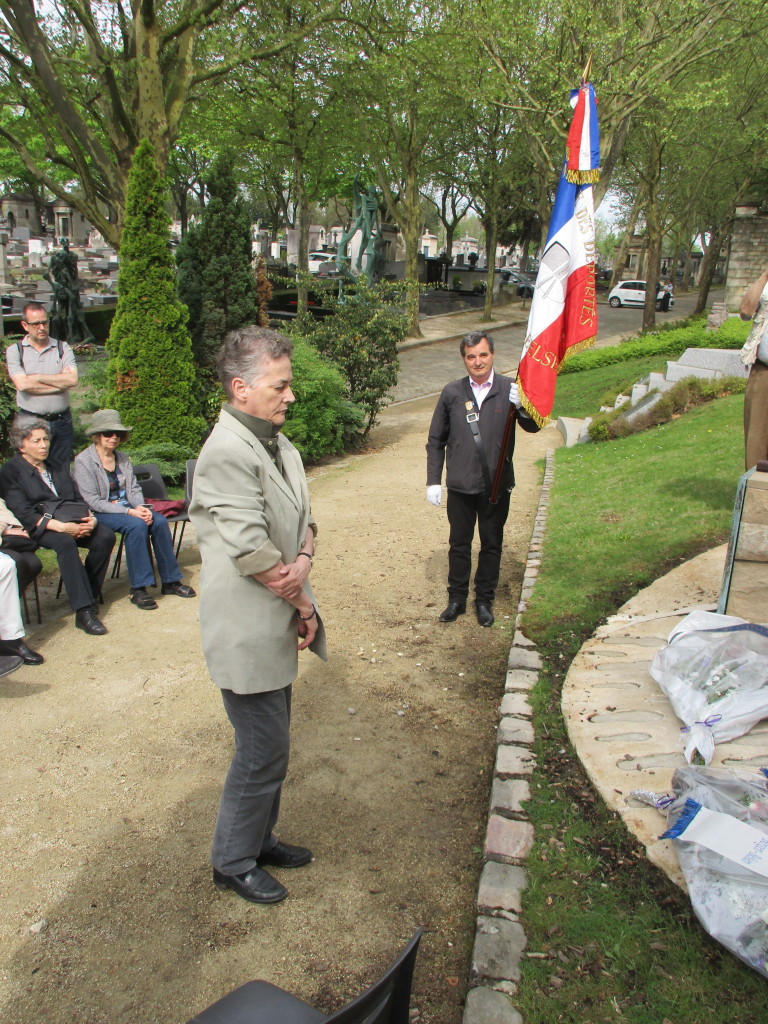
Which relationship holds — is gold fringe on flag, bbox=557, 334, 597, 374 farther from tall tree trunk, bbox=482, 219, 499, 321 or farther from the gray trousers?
tall tree trunk, bbox=482, 219, 499, 321

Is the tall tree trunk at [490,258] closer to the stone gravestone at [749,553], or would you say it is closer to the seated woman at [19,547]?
the seated woman at [19,547]

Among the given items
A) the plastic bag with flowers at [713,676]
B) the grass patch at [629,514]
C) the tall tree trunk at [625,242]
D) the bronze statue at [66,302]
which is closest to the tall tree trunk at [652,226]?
the tall tree trunk at [625,242]

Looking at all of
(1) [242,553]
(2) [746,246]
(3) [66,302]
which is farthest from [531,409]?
(2) [746,246]

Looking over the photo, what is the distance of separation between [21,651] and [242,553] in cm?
315

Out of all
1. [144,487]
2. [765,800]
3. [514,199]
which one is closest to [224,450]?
[765,800]

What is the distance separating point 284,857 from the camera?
3.43m

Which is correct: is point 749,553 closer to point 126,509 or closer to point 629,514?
point 629,514

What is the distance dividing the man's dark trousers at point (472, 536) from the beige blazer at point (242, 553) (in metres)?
2.89

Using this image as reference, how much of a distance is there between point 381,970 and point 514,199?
41.3 meters

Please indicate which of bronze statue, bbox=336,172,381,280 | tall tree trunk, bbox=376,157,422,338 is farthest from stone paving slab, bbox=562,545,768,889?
bronze statue, bbox=336,172,381,280

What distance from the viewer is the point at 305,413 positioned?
36.1 feet

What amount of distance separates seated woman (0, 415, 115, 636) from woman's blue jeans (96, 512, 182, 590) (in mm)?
111

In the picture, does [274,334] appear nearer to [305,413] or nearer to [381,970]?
[381,970]

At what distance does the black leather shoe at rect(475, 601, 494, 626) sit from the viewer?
597cm
